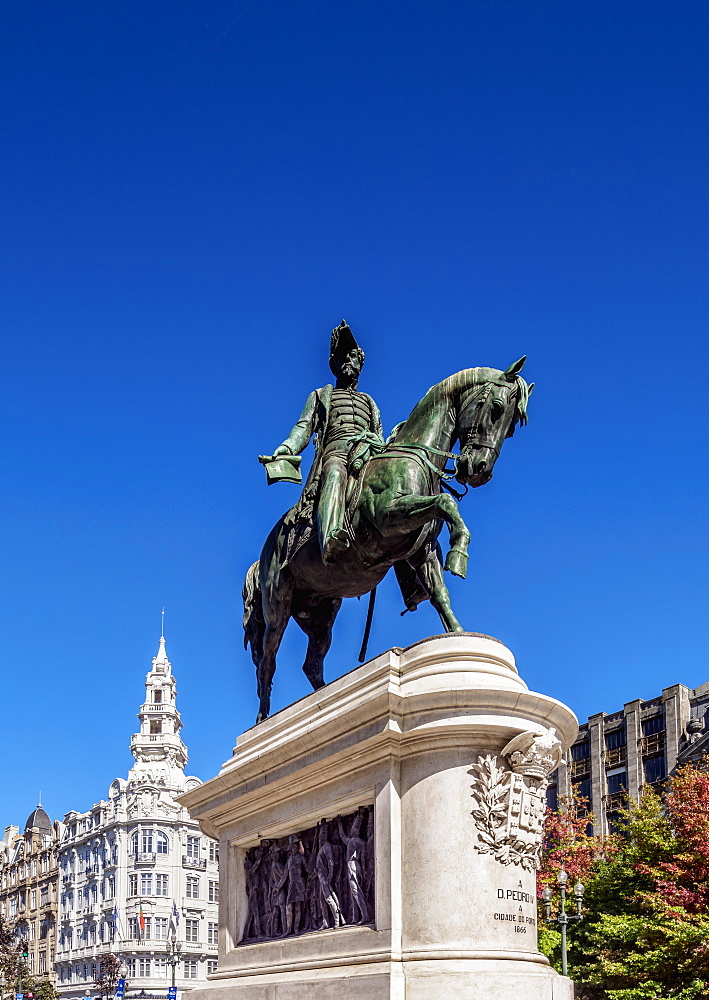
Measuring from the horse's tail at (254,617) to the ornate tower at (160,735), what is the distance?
9519cm

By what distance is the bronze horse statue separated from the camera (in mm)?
13164

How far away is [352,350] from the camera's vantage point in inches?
646

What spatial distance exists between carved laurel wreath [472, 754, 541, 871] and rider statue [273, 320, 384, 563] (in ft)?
11.4

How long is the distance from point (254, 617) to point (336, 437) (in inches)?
132

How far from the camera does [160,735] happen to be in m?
114

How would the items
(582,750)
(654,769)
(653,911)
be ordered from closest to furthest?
(653,911), (654,769), (582,750)

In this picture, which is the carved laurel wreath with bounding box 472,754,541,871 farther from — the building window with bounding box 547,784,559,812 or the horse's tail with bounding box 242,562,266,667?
the building window with bounding box 547,784,559,812

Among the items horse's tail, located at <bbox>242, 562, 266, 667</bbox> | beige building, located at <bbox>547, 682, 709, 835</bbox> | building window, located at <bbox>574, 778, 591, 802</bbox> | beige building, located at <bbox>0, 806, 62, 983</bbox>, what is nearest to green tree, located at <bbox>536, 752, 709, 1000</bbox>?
horse's tail, located at <bbox>242, 562, 266, 667</bbox>

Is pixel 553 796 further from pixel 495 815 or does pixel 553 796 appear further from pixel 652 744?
pixel 495 815

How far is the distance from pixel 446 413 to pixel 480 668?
330 cm

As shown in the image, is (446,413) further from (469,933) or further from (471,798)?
(469,933)

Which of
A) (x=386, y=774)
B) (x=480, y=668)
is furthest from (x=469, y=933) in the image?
(x=480, y=668)

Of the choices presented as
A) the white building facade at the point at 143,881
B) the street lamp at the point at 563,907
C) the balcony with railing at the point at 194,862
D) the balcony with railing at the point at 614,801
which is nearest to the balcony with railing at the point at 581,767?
the balcony with railing at the point at 614,801

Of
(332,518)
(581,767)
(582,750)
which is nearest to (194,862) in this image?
(581,767)
